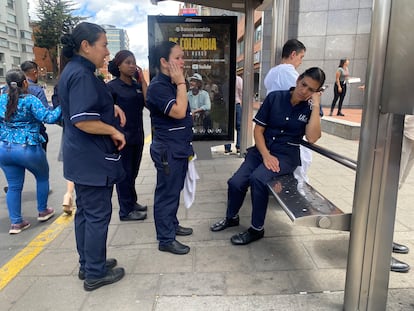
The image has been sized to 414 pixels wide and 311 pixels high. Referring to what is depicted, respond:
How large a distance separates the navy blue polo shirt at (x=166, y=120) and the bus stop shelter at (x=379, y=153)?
1.46 metres

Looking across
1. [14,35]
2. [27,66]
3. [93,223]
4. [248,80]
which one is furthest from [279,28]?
[14,35]

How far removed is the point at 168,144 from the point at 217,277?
3.71 ft

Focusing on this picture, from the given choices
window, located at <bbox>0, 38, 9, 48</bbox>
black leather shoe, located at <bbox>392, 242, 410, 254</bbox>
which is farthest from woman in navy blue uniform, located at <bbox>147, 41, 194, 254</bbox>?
window, located at <bbox>0, 38, 9, 48</bbox>

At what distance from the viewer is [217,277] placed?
103 inches

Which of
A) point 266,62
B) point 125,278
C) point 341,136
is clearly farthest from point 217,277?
point 266,62

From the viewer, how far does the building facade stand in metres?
44.7

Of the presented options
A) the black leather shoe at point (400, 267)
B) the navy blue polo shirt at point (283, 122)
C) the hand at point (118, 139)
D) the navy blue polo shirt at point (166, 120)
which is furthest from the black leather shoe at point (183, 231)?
the black leather shoe at point (400, 267)

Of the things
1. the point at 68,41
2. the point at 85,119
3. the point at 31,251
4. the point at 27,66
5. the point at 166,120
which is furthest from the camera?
the point at 27,66

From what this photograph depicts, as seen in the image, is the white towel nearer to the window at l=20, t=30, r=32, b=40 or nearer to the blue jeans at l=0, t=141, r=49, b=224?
the blue jeans at l=0, t=141, r=49, b=224

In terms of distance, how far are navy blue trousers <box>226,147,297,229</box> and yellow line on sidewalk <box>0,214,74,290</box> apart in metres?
1.84

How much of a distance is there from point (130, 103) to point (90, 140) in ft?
4.35

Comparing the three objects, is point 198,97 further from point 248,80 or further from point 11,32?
point 11,32

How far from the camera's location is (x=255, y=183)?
9.84 ft

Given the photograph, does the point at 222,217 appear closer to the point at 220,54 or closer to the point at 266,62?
the point at 220,54
